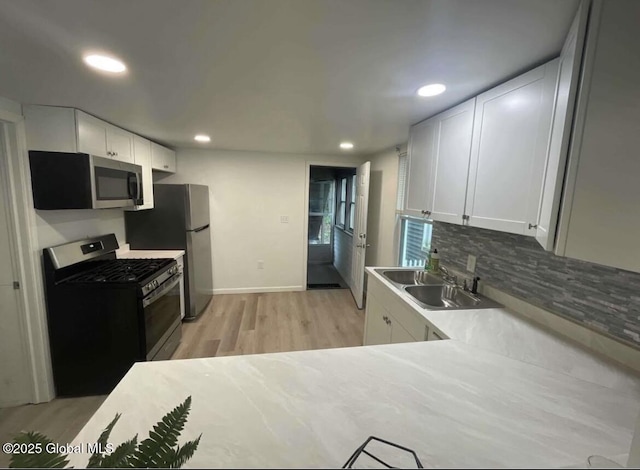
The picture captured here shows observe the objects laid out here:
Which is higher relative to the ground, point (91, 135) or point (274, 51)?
point (274, 51)

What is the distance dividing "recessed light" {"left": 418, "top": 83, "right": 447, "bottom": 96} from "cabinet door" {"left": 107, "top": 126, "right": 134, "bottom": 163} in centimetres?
255

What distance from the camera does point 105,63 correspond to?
4.18ft

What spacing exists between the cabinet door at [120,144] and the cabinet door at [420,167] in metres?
2.64

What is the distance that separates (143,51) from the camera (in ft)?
3.80

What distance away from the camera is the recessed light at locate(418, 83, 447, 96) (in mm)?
1461

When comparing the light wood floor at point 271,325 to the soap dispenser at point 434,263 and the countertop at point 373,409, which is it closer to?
the soap dispenser at point 434,263

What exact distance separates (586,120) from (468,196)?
809 mm

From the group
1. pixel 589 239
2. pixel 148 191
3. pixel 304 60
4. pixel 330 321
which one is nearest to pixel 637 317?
pixel 589 239

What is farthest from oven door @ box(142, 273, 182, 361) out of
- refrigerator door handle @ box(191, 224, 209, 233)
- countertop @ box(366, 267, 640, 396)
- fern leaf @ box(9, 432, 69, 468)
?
countertop @ box(366, 267, 640, 396)

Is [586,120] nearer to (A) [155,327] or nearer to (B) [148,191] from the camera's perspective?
(A) [155,327]

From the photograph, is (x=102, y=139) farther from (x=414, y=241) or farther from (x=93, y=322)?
(x=414, y=241)

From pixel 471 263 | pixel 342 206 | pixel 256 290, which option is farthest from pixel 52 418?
pixel 342 206

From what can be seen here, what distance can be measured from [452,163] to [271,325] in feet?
8.51

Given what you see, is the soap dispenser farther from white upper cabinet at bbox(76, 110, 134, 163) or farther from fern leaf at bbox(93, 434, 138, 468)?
white upper cabinet at bbox(76, 110, 134, 163)
